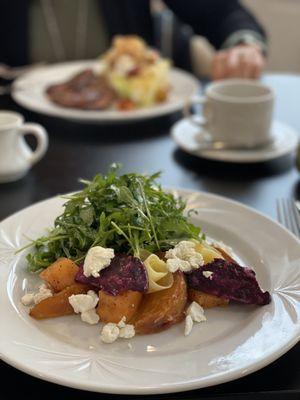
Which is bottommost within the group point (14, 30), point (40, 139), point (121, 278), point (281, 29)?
point (281, 29)

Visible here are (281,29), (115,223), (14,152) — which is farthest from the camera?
(281,29)

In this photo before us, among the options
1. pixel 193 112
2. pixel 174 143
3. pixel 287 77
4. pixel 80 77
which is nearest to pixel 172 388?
pixel 174 143

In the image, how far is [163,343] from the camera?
0.77m

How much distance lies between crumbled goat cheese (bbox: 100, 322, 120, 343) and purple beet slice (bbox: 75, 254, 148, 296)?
0.04 m

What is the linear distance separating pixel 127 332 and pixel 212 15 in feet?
6.41

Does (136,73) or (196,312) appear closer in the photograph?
(196,312)

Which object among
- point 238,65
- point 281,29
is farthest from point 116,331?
point 281,29

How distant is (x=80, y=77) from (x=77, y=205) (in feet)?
3.18

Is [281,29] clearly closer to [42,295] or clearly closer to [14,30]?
[14,30]

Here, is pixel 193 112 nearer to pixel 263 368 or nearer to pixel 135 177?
pixel 135 177

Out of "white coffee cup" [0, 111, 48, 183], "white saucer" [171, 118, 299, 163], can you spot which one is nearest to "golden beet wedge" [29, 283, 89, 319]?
"white coffee cup" [0, 111, 48, 183]

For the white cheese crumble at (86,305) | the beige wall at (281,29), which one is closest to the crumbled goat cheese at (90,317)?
the white cheese crumble at (86,305)

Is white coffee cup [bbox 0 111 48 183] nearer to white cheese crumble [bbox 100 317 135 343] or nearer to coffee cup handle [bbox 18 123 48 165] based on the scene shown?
coffee cup handle [bbox 18 123 48 165]

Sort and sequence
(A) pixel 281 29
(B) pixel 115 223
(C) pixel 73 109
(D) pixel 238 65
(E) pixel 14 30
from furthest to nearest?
(A) pixel 281 29 → (E) pixel 14 30 → (D) pixel 238 65 → (C) pixel 73 109 → (B) pixel 115 223
